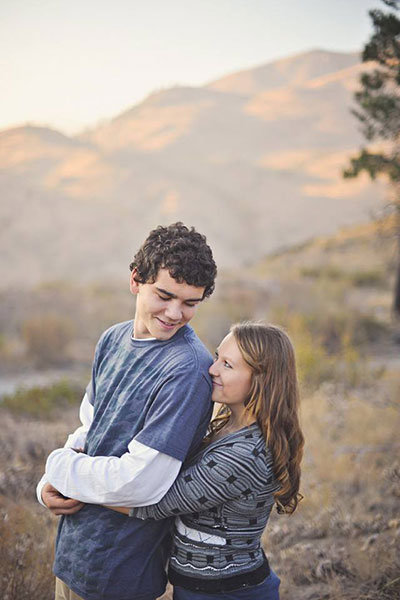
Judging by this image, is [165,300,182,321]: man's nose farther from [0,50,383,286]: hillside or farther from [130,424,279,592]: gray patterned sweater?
[0,50,383,286]: hillside

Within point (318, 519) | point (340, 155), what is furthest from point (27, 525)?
point (340, 155)

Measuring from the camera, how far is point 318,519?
13.6 feet

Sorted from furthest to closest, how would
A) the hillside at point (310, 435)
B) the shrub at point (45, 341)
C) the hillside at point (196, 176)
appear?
the hillside at point (196, 176) < the shrub at point (45, 341) < the hillside at point (310, 435)

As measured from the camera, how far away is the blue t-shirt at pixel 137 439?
5.90ft

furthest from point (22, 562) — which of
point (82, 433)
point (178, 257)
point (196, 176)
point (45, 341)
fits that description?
point (196, 176)

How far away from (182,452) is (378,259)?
25375 mm

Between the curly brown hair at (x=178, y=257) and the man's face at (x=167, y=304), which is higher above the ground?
the curly brown hair at (x=178, y=257)

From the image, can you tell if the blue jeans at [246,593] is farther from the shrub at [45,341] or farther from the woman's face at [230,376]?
the shrub at [45,341]

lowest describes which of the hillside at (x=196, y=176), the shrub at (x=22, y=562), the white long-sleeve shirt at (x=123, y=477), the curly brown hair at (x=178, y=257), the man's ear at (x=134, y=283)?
the hillside at (x=196, y=176)

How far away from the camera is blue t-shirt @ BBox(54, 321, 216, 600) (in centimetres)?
180

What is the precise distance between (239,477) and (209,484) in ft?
0.33

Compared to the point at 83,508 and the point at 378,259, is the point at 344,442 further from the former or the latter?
the point at 378,259

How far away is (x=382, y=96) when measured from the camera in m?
5.09

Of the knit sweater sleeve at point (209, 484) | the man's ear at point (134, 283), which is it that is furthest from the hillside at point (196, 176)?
the knit sweater sleeve at point (209, 484)
